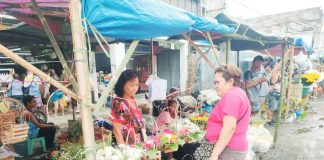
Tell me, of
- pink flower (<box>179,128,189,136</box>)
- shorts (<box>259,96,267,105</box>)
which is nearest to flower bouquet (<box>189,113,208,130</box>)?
pink flower (<box>179,128,189,136</box>)

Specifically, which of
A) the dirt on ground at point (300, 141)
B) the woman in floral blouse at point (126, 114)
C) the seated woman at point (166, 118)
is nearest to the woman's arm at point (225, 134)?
the woman in floral blouse at point (126, 114)

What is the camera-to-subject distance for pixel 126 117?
10.9 ft

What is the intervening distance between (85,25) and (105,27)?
0.17 metres

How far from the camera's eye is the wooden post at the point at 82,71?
2123 millimetres

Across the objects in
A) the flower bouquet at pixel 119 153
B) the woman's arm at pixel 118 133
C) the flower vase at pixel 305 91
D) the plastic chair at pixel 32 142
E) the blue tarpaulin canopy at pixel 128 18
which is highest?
the blue tarpaulin canopy at pixel 128 18

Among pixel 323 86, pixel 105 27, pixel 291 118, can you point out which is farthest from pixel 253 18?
pixel 105 27

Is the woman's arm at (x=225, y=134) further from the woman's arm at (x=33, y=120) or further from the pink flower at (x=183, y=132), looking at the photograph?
the woman's arm at (x=33, y=120)

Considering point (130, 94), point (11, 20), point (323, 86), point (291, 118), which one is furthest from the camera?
point (323, 86)

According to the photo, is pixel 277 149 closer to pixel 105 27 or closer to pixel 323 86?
pixel 105 27

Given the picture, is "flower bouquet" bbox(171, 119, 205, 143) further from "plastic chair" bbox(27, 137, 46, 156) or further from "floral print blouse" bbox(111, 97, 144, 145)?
"plastic chair" bbox(27, 137, 46, 156)

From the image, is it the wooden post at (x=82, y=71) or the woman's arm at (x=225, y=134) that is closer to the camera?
the wooden post at (x=82, y=71)

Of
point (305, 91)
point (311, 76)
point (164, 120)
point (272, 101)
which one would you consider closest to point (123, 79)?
point (164, 120)

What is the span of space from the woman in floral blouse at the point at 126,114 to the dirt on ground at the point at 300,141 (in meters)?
3.27

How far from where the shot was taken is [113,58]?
355 inches
